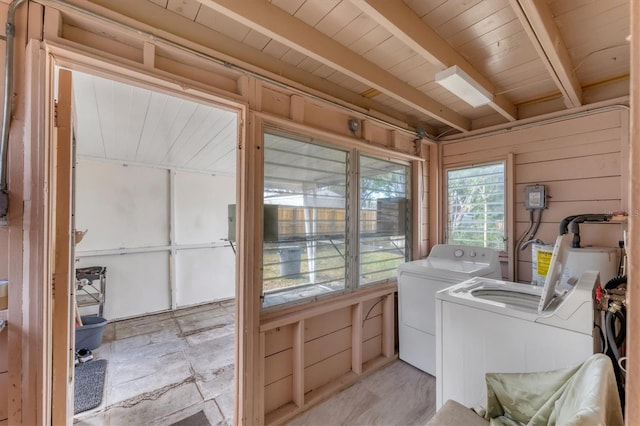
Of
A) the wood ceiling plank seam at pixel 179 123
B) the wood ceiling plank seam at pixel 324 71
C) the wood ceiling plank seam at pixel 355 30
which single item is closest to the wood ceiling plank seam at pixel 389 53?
the wood ceiling plank seam at pixel 355 30

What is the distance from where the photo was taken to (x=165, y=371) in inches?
97.8

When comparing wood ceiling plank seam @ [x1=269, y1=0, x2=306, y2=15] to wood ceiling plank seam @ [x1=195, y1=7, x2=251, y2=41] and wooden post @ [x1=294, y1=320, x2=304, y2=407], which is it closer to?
wood ceiling plank seam @ [x1=195, y1=7, x2=251, y2=41]

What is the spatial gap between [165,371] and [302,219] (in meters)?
Result: 1.89

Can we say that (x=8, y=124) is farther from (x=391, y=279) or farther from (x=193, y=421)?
(x=391, y=279)

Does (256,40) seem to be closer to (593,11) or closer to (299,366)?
(593,11)

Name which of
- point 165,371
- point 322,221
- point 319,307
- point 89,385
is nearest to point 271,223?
point 322,221

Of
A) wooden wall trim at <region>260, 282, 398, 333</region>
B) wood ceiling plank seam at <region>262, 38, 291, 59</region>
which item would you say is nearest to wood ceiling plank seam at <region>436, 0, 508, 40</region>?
wood ceiling plank seam at <region>262, 38, 291, 59</region>

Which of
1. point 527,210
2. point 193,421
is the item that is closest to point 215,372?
point 193,421

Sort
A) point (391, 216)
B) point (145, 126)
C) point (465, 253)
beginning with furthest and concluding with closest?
point (391, 216), point (465, 253), point (145, 126)

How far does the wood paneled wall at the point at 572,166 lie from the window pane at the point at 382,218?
91 centimetres

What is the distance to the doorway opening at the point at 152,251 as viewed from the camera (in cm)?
201

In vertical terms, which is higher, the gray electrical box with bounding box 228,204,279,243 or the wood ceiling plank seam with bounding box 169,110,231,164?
the wood ceiling plank seam with bounding box 169,110,231,164

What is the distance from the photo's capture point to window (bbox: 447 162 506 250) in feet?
8.78

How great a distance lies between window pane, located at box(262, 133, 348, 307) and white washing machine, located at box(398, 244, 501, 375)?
63cm
